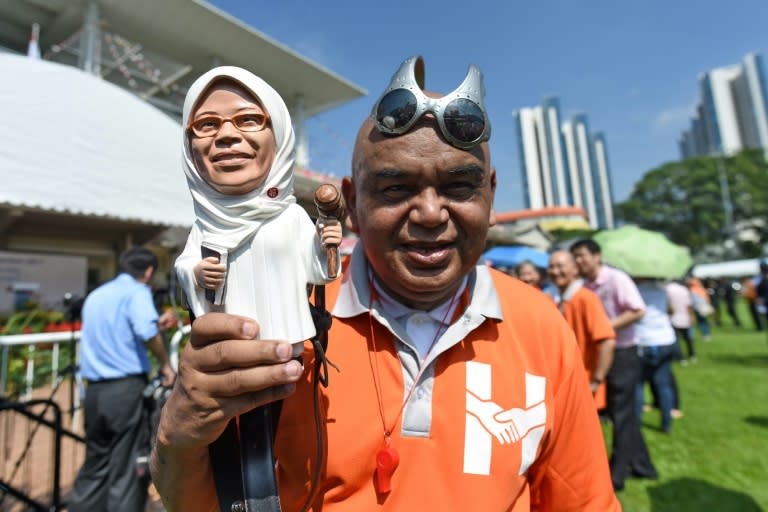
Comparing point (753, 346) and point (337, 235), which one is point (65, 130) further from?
point (753, 346)

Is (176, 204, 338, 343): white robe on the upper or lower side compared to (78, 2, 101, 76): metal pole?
lower

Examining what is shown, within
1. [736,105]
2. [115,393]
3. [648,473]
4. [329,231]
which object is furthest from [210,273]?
[736,105]

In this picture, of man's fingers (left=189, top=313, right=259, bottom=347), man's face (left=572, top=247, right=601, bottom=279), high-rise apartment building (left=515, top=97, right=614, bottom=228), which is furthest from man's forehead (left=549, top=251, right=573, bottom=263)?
high-rise apartment building (left=515, top=97, right=614, bottom=228)

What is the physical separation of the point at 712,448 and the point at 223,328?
5384mm

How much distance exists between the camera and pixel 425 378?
112 centimetres

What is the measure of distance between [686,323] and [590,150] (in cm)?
6434

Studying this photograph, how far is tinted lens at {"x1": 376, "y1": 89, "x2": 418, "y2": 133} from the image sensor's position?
1109 millimetres

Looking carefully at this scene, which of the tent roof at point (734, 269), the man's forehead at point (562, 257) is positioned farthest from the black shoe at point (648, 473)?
the tent roof at point (734, 269)

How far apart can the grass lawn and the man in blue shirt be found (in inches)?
151

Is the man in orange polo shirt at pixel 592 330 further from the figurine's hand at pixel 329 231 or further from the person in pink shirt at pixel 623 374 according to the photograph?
the figurine's hand at pixel 329 231

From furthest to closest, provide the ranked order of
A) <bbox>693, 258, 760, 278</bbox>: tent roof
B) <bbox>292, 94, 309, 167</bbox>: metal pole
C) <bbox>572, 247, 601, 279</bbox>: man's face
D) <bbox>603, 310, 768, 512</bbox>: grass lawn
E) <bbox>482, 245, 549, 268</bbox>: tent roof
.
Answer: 1. <bbox>693, 258, 760, 278</bbox>: tent roof
2. <bbox>292, 94, 309, 167</bbox>: metal pole
3. <bbox>482, 245, 549, 268</bbox>: tent roof
4. <bbox>572, 247, 601, 279</bbox>: man's face
5. <bbox>603, 310, 768, 512</bbox>: grass lawn

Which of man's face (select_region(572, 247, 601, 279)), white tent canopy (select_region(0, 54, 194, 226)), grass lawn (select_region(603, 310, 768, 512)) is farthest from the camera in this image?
white tent canopy (select_region(0, 54, 194, 226))

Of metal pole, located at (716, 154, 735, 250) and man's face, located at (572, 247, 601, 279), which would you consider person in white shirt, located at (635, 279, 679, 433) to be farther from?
metal pole, located at (716, 154, 735, 250)

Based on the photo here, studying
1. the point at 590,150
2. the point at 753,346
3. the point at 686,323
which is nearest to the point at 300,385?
the point at 686,323
